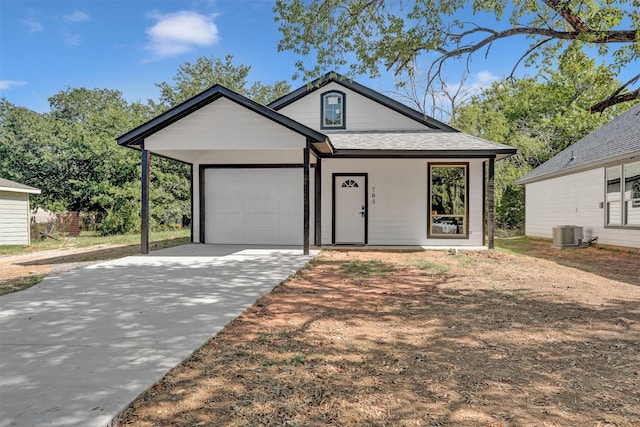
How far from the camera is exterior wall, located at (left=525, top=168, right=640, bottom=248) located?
12819 mm

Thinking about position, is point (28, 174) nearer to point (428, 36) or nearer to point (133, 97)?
point (133, 97)

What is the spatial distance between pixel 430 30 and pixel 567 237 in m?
9.21

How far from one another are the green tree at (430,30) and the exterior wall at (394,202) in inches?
133

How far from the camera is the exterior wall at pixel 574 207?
1282 cm

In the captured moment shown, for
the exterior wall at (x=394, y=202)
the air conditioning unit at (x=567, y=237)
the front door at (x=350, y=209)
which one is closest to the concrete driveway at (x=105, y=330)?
the front door at (x=350, y=209)

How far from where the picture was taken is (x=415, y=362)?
3.31 metres

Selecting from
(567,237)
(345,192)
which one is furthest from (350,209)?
(567,237)

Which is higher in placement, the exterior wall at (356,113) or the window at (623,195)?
the exterior wall at (356,113)

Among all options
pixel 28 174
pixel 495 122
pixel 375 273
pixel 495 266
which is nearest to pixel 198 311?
pixel 375 273

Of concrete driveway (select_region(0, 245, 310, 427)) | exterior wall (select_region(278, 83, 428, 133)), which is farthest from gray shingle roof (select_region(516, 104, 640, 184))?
concrete driveway (select_region(0, 245, 310, 427))

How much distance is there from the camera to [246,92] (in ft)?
105

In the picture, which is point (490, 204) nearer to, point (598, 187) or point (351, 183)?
point (351, 183)

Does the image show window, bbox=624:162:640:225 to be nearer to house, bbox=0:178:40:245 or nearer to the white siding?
the white siding

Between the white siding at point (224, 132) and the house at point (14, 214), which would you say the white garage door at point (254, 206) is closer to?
the white siding at point (224, 132)
